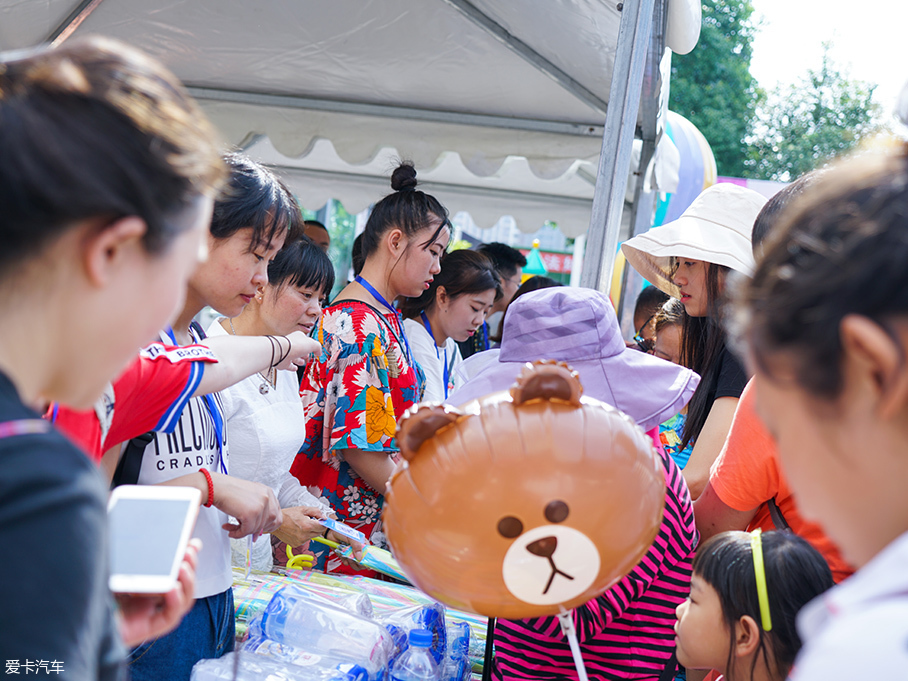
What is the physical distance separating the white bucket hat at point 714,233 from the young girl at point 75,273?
180 centimetres

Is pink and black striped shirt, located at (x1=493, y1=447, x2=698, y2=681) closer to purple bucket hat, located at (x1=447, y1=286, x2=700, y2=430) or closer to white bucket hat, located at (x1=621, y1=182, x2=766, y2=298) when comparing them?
purple bucket hat, located at (x1=447, y1=286, x2=700, y2=430)

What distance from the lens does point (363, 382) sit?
2.35 meters

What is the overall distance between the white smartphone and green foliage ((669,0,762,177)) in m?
22.3

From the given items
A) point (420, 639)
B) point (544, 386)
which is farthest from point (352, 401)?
point (544, 386)

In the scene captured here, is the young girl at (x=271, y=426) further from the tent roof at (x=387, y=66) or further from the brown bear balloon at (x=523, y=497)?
the tent roof at (x=387, y=66)

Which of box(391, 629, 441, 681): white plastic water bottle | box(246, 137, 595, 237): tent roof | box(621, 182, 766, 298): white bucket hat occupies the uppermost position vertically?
box(246, 137, 595, 237): tent roof

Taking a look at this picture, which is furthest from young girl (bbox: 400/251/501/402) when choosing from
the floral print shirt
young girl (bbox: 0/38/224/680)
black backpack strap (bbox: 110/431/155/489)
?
young girl (bbox: 0/38/224/680)

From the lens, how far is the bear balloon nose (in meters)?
1.01

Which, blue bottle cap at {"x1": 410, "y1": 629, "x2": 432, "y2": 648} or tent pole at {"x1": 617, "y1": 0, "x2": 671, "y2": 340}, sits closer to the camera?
blue bottle cap at {"x1": 410, "y1": 629, "x2": 432, "y2": 648}

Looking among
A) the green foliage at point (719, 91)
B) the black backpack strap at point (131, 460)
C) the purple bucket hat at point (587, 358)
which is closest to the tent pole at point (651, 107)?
the purple bucket hat at point (587, 358)

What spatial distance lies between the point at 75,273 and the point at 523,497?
614 mm

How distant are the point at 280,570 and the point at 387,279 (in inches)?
42.1

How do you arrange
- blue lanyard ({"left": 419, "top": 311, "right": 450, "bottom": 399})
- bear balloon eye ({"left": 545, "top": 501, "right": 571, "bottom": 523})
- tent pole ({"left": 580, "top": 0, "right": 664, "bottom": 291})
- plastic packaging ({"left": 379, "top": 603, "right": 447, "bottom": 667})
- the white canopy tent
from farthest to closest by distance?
blue lanyard ({"left": 419, "top": 311, "right": 450, "bottom": 399}) → the white canopy tent → tent pole ({"left": 580, "top": 0, "right": 664, "bottom": 291}) → plastic packaging ({"left": 379, "top": 603, "right": 447, "bottom": 667}) → bear balloon eye ({"left": 545, "top": 501, "right": 571, "bottom": 523})

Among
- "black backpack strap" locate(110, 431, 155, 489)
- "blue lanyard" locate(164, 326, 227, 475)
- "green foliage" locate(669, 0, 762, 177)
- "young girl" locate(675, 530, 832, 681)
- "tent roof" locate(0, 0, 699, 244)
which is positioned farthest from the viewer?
"green foliage" locate(669, 0, 762, 177)
